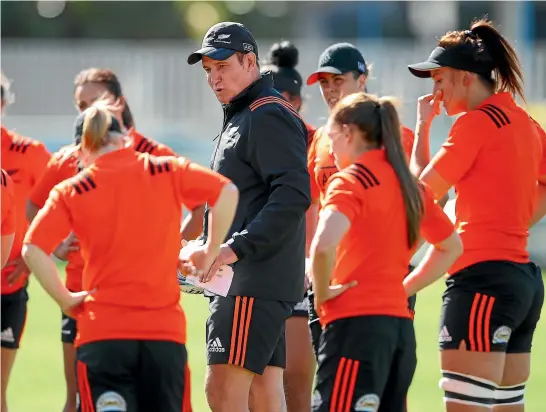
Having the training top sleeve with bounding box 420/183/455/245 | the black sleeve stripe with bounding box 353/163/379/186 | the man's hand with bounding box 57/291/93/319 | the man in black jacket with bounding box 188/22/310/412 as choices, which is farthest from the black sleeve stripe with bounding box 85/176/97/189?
the training top sleeve with bounding box 420/183/455/245

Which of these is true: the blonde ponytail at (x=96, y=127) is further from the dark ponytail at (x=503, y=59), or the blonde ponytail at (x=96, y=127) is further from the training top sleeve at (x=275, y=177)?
the dark ponytail at (x=503, y=59)

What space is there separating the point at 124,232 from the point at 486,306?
1804mm

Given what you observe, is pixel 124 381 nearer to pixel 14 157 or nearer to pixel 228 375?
pixel 228 375

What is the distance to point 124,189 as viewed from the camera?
4.64m

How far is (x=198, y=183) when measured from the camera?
15.4 feet

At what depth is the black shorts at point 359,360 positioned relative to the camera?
182 inches

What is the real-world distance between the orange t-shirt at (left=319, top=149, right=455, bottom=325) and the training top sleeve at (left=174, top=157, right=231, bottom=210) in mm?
455

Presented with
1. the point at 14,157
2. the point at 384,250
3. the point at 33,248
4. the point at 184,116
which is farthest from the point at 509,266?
the point at 184,116

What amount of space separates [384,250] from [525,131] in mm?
1273

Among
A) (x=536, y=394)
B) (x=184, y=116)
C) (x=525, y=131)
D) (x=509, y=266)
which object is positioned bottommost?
(x=536, y=394)

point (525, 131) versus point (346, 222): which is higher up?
point (525, 131)

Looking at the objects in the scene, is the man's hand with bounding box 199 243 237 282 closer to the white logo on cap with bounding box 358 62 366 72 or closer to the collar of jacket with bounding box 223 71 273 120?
the collar of jacket with bounding box 223 71 273 120

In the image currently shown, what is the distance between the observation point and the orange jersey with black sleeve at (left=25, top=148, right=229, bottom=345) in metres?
4.62

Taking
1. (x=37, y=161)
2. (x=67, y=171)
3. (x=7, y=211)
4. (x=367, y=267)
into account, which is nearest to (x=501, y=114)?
(x=367, y=267)
